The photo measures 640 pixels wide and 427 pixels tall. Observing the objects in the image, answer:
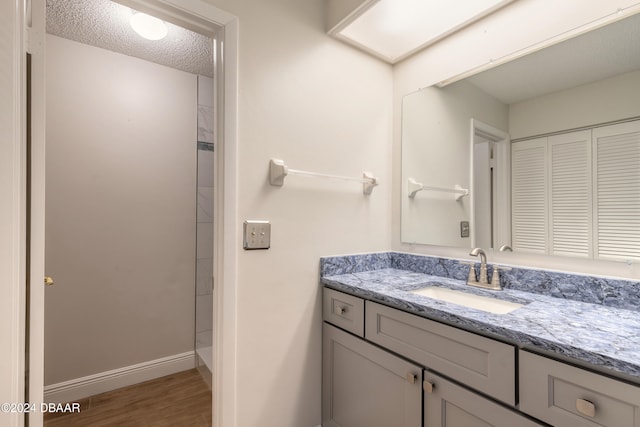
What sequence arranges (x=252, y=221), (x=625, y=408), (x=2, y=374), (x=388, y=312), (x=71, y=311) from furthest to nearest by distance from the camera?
(x=71, y=311) → (x=252, y=221) → (x=388, y=312) → (x=2, y=374) → (x=625, y=408)

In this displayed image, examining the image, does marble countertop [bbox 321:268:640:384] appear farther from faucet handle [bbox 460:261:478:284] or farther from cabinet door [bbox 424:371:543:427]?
cabinet door [bbox 424:371:543:427]

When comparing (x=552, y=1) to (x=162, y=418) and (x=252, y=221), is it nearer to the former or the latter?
(x=252, y=221)

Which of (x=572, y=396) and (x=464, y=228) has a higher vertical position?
(x=464, y=228)

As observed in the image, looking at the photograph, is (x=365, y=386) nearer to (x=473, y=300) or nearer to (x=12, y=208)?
(x=473, y=300)

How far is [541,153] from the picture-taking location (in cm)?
129

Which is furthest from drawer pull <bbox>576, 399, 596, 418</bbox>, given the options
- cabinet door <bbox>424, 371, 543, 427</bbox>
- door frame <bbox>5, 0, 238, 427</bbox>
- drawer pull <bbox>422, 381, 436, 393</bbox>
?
door frame <bbox>5, 0, 238, 427</bbox>

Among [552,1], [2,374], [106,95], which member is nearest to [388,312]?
[2,374]

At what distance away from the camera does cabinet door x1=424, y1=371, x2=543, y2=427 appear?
2.86ft

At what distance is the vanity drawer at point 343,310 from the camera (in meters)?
1.35

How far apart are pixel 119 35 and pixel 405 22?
67.0 inches

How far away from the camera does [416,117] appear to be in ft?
5.85

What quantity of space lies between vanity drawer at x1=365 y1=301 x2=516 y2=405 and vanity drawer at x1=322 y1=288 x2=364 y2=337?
5 centimetres

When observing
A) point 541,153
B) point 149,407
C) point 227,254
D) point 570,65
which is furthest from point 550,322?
point 149,407

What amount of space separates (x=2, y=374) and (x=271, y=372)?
91 centimetres
